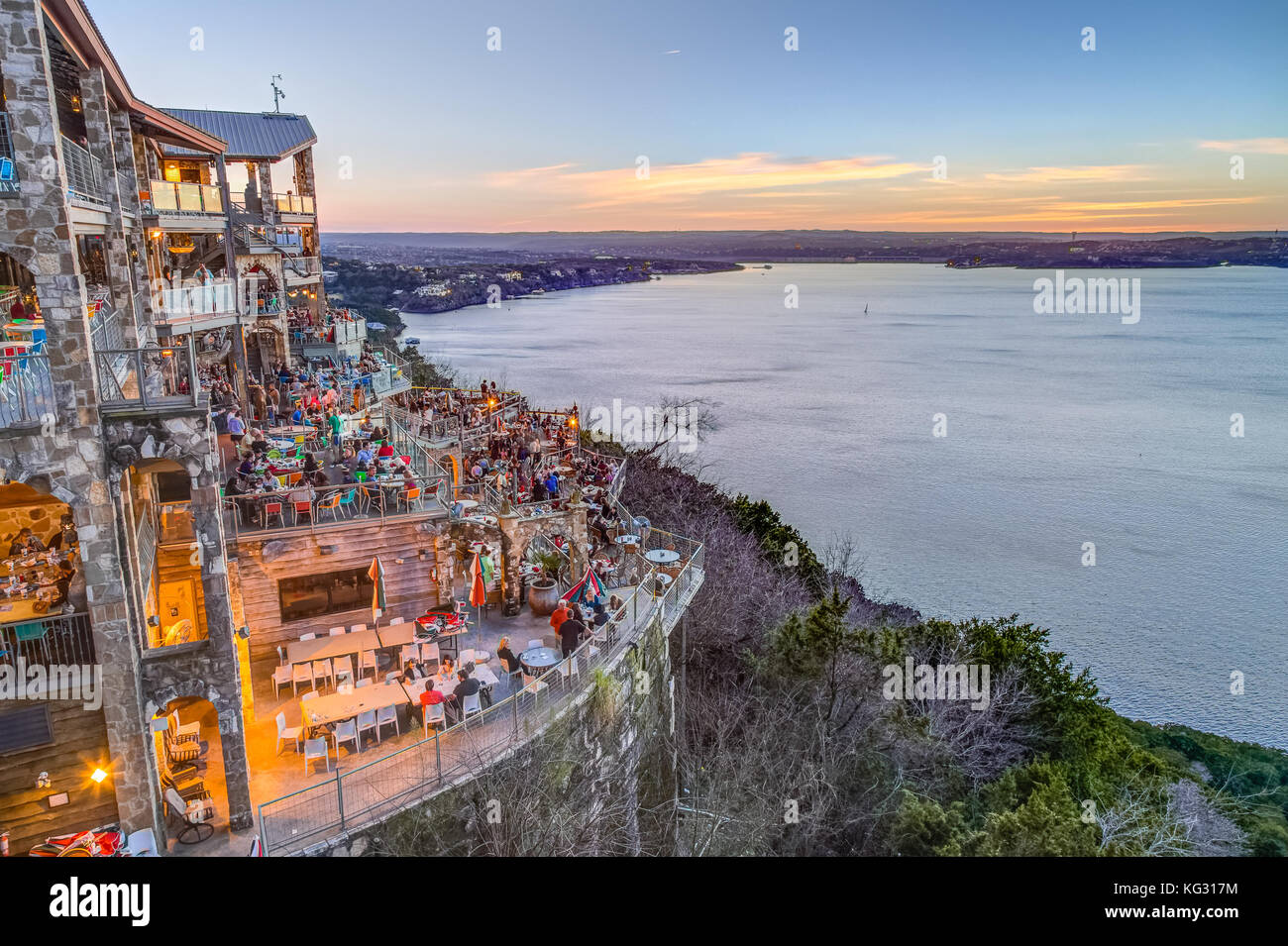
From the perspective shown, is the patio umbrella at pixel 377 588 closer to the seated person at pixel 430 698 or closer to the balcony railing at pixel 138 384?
the seated person at pixel 430 698

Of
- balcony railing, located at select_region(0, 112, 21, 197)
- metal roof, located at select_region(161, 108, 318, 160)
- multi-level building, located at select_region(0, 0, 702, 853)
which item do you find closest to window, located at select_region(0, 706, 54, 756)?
multi-level building, located at select_region(0, 0, 702, 853)

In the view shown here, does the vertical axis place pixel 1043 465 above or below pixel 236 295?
below

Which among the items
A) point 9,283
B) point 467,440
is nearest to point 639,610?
point 467,440

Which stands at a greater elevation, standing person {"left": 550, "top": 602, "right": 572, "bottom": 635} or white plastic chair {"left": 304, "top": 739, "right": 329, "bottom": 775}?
standing person {"left": 550, "top": 602, "right": 572, "bottom": 635}

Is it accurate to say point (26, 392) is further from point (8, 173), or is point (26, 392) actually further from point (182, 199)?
point (182, 199)

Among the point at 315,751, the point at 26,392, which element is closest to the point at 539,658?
the point at 315,751

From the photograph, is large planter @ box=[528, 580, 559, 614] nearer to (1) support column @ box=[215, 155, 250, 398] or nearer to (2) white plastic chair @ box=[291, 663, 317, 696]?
(2) white plastic chair @ box=[291, 663, 317, 696]

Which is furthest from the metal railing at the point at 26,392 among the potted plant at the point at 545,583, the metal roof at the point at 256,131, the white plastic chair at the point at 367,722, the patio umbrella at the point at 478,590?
the metal roof at the point at 256,131
